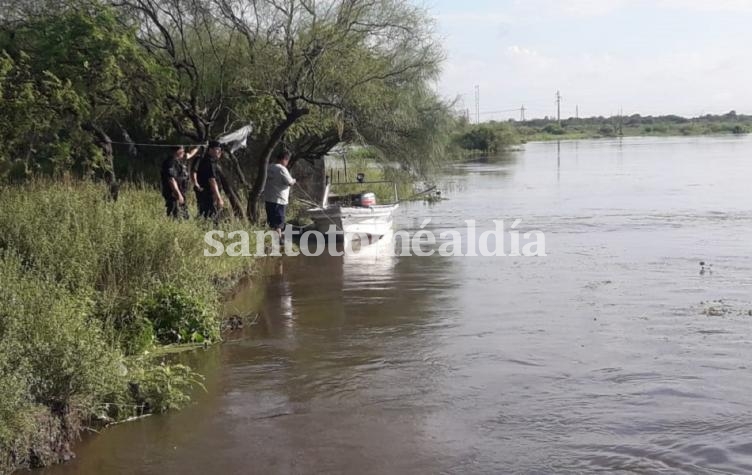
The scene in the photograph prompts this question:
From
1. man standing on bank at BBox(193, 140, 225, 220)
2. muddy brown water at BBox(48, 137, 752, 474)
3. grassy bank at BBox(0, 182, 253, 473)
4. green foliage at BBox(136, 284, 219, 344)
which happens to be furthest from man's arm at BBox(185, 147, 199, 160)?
green foliage at BBox(136, 284, 219, 344)

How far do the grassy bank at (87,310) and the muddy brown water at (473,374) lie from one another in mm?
344

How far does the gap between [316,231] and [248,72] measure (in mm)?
3904

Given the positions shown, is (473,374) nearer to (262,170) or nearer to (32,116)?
(32,116)

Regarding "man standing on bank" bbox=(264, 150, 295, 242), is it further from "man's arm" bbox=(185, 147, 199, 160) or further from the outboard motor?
the outboard motor

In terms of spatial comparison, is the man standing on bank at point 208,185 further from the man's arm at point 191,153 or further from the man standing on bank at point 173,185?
the man standing on bank at point 173,185

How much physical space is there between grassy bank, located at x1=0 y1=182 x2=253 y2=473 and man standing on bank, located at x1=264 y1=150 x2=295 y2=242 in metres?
3.16

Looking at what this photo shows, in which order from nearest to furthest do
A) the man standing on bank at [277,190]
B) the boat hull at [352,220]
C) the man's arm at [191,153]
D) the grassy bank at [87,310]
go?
the grassy bank at [87,310], the man's arm at [191,153], the man standing on bank at [277,190], the boat hull at [352,220]

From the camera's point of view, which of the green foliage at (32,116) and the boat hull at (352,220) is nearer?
the green foliage at (32,116)

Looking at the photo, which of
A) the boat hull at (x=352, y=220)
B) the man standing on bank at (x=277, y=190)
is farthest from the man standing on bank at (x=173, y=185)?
the boat hull at (x=352, y=220)

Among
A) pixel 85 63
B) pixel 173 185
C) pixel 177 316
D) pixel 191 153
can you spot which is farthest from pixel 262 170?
pixel 177 316

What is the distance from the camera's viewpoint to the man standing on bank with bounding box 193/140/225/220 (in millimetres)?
14969

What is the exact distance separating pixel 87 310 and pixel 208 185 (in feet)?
24.4

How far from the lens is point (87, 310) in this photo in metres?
7.89

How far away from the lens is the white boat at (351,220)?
1812 centimetres
